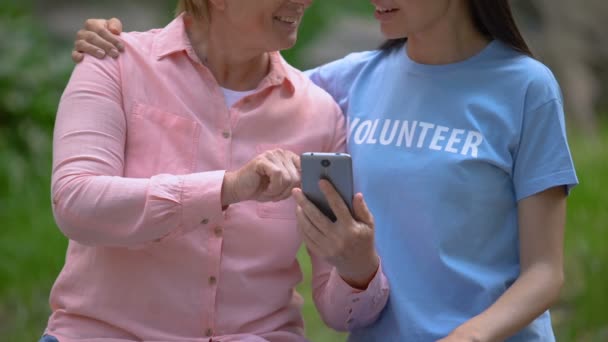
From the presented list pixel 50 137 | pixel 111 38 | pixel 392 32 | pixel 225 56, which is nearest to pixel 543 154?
pixel 392 32

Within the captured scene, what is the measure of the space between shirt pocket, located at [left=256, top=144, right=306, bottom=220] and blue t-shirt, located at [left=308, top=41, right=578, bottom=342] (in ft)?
0.53

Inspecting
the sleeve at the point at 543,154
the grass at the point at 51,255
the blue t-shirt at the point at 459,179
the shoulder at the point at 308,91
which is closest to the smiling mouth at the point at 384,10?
the blue t-shirt at the point at 459,179

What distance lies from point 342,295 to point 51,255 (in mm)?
2646

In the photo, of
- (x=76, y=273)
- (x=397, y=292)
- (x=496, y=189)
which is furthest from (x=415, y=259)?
(x=76, y=273)

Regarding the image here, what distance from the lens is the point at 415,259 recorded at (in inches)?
92.9

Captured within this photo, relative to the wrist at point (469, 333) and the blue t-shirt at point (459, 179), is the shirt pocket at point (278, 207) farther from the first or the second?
the wrist at point (469, 333)

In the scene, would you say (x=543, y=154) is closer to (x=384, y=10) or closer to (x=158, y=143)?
(x=384, y=10)

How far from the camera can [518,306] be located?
2227 millimetres

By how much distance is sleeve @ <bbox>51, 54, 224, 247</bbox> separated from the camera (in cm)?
217

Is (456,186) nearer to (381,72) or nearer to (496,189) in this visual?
(496,189)

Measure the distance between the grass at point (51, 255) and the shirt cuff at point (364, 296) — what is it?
1.58m

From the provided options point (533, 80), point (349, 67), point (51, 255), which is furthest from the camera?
point (51, 255)

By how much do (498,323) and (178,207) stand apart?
0.72 m

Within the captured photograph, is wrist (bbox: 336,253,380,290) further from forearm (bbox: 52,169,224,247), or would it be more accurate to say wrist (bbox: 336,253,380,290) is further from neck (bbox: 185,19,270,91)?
neck (bbox: 185,19,270,91)
